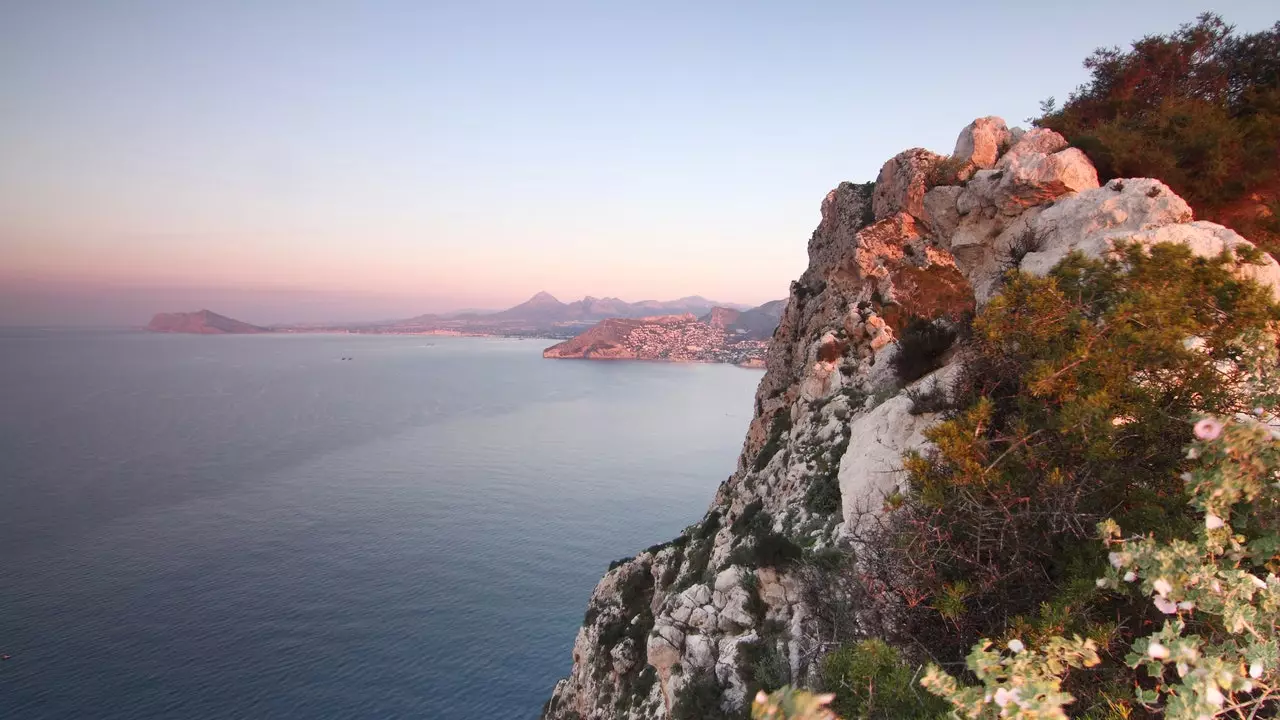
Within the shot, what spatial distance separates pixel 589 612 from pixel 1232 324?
85.6 ft

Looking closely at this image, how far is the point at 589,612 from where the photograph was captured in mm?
28125

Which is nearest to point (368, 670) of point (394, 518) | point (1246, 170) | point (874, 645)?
point (394, 518)

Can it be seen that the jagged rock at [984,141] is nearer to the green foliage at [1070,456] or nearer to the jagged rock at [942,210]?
the jagged rock at [942,210]

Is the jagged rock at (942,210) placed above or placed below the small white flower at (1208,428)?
above

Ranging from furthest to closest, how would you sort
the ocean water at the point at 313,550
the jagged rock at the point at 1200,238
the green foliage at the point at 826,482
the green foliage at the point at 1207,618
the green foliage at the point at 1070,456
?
the ocean water at the point at 313,550 → the green foliage at the point at 826,482 → the jagged rock at the point at 1200,238 → the green foliage at the point at 1070,456 → the green foliage at the point at 1207,618

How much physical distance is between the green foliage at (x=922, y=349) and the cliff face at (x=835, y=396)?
488mm

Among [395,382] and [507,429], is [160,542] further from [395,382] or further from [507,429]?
[395,382]

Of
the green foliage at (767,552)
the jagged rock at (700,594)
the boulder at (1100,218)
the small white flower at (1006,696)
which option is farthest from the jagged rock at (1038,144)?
the small white flower at (1006,696)

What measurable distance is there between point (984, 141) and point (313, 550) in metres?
65.3

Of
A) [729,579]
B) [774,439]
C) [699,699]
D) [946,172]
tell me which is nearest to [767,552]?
[729,579]

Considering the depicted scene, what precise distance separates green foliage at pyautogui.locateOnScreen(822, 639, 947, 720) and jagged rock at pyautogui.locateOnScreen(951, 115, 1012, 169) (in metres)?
21.5

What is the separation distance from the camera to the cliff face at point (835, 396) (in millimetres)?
14156

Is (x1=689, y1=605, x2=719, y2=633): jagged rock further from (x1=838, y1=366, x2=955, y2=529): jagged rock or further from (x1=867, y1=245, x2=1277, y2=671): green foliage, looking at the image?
(x1=867, y1=245, x2=1277, y2=671): green foliage

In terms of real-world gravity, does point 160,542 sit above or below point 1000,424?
below
